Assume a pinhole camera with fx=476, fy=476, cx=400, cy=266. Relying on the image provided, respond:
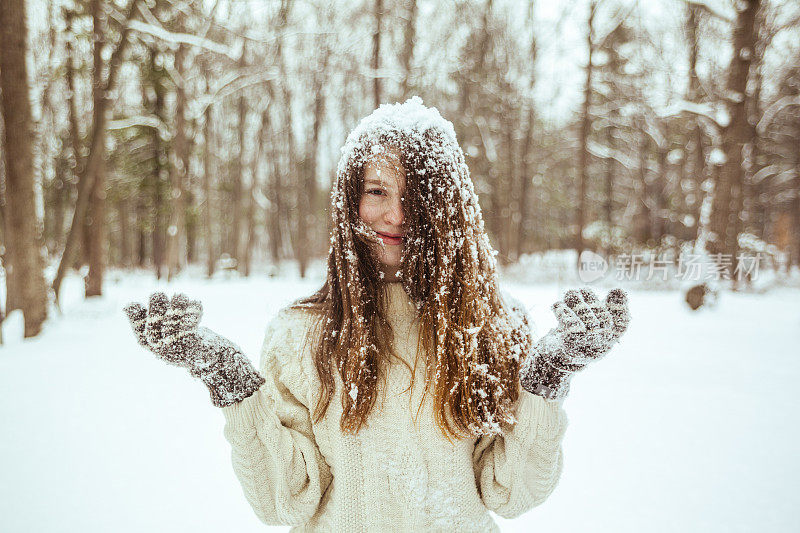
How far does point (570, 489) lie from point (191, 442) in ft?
9.67

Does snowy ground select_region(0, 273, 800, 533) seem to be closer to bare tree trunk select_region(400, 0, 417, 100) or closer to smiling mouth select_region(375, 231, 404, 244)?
smiling mouth select_region(375, 231, 404, 244)

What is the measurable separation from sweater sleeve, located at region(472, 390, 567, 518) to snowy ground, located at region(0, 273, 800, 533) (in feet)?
6.80

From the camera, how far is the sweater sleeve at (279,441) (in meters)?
1.24

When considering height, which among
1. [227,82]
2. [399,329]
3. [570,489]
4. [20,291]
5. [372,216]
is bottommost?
[570,489]

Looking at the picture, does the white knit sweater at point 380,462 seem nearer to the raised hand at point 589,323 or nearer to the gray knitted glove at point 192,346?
the gray knitted glove at point 192,346

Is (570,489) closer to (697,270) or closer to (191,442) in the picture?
(191,442)

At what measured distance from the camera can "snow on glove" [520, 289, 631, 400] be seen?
1.03m

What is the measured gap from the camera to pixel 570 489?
3.44 metres

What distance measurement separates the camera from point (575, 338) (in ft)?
3.41

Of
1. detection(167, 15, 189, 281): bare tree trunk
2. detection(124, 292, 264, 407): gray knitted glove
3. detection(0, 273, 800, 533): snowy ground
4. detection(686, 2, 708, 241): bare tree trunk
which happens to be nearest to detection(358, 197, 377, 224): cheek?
Answer: detection(124, 292, 264, 407): gray knitted glove

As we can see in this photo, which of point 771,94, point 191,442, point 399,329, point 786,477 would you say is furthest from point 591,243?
point 399,329

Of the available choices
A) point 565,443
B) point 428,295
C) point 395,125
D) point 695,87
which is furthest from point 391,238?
point 695,87

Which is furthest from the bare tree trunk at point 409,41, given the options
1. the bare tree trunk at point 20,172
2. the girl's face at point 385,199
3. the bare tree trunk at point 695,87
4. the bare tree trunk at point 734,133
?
the girl's face at point 385,199

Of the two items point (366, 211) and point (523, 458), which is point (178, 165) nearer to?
point (366, 211)
